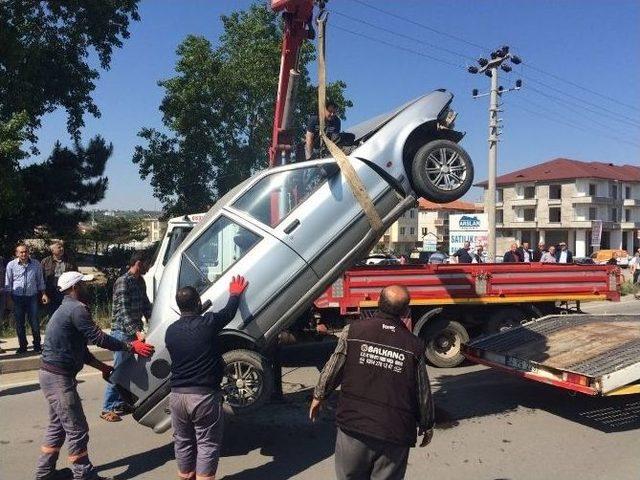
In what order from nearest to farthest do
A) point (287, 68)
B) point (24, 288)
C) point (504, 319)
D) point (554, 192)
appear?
1. point (287, 68)
2. point (504, 319)
3. point (24, 288)
4. point (554, 192)

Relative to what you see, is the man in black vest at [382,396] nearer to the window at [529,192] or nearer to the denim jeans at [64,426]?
the denim jeans at [64,426]

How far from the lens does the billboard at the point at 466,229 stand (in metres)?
22.1

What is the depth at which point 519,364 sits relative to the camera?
603 cm

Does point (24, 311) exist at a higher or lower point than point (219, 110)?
lower

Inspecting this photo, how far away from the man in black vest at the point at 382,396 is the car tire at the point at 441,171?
2.53 metres

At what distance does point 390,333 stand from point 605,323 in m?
5.02

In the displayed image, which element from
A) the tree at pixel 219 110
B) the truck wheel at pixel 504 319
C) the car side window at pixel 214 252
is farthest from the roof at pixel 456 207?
A: the car side window at pixel 214 252

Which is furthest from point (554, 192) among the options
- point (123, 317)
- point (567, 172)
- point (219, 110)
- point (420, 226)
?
point (123, 317)

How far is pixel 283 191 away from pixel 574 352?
11.2ft

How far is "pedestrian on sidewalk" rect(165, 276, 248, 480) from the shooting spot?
3.83 m

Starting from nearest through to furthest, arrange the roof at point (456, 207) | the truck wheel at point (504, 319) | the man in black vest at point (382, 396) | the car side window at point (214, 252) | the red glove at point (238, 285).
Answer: the man in black vest at point (382, 396) → the red glove at point (238, 285) → the car side window at point (214, 252) → the truck wheel at point (504, 319) → the roof at point (456, 207)

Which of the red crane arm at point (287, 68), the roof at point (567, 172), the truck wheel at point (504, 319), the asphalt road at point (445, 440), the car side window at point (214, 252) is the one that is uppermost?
the roof at point (567, 172)

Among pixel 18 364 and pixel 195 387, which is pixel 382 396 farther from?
pixel 18 364

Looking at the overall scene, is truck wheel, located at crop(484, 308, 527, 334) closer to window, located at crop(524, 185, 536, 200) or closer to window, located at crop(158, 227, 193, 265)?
window, located at crop(158, 227, 193, 265)
